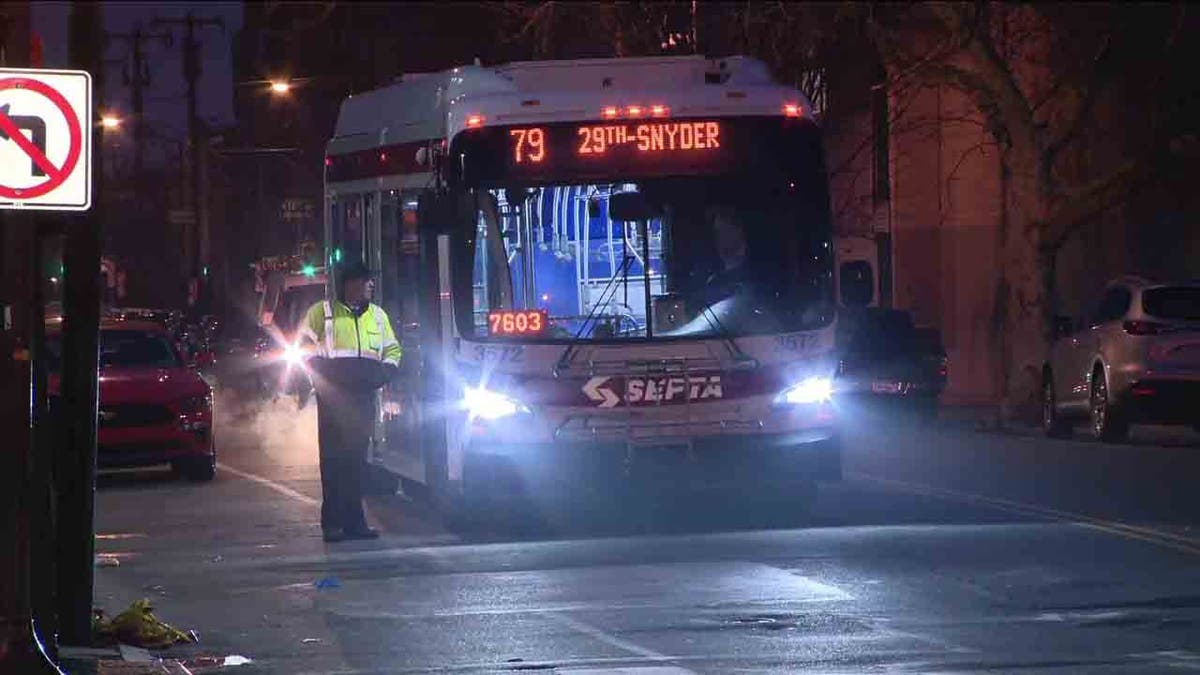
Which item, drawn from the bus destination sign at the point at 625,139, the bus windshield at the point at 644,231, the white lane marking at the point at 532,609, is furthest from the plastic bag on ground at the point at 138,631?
the bus destination sign at the point at 625,139

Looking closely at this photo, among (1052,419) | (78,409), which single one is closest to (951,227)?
(1052,419)

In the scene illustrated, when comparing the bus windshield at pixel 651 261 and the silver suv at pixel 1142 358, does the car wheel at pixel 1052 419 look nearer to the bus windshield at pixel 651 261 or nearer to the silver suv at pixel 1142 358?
the silver suv at pixel 1142 358

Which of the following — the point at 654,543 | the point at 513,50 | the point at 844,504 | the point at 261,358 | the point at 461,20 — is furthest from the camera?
the point at 461,20

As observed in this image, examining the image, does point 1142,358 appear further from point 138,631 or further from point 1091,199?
point 138,631

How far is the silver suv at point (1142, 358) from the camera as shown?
2625 centimetres

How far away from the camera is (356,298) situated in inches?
713

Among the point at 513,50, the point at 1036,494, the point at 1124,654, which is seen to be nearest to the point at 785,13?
the point at 1036,494

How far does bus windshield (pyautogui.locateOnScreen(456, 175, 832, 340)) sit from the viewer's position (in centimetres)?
1786

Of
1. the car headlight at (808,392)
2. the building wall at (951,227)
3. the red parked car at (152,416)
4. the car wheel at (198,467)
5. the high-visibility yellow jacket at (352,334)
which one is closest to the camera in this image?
the car headlight at (808,392)

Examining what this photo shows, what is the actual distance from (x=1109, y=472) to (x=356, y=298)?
7.79 m

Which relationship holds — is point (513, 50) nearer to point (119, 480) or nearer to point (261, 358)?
point (261, 358)

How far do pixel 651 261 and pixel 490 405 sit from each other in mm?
1510

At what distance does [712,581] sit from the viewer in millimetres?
14461

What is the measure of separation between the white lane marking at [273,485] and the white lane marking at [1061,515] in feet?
15.6
